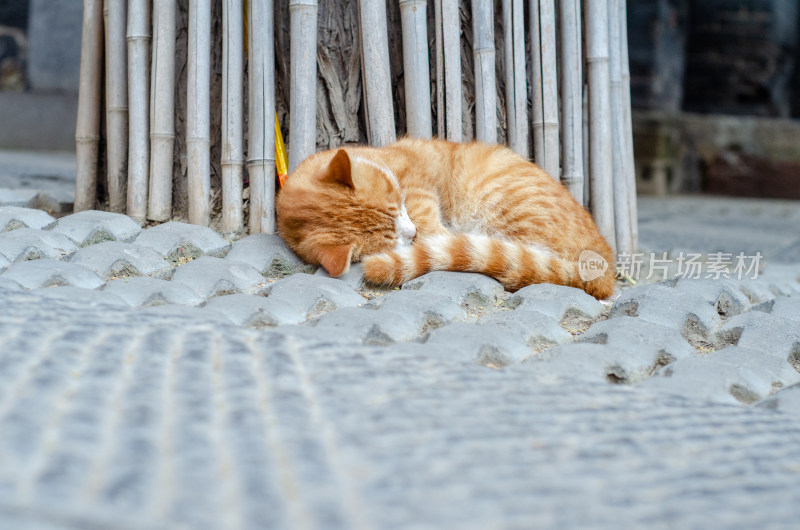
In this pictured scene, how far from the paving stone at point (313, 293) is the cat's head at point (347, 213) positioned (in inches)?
4.8

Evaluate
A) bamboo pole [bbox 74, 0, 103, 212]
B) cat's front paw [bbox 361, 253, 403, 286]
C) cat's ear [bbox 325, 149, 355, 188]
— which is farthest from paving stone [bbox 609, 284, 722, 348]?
Result: bamboo pole [bbox 74, 0, 103, 212]

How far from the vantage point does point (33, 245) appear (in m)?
1.95

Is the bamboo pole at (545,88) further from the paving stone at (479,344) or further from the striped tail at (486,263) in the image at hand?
the paving stone at (479,344)

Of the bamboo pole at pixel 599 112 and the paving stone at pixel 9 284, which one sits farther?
the bamboo pole at pixel 599 112

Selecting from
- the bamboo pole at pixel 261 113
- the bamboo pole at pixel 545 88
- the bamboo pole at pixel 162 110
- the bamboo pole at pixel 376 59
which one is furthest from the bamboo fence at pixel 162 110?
the bamboo pole at pixel 545 88

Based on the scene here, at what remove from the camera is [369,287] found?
200cm

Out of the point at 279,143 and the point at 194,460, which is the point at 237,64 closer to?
the point at 279,143

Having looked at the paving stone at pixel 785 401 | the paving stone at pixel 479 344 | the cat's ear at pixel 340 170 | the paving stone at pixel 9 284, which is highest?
the cat's ear at pixel 340 170

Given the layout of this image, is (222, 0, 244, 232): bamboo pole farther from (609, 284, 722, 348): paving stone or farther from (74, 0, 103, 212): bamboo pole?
(609, 284, 722, 348): paving stone

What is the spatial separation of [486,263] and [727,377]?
2.49ft

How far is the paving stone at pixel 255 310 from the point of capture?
1.62 metres

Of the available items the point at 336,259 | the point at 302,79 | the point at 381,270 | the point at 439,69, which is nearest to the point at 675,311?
the point at 381,270

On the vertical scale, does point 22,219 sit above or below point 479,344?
above

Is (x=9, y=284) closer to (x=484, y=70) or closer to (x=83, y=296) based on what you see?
(x=83, y=296)
